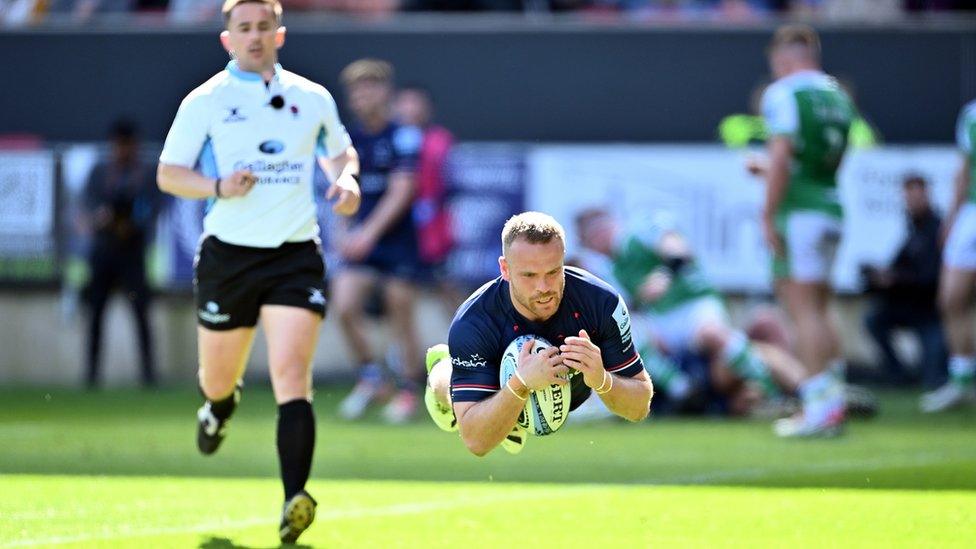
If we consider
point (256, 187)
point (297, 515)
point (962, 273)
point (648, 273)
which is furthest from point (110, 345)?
point (297, 515)

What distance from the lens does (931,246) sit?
15.4 metres

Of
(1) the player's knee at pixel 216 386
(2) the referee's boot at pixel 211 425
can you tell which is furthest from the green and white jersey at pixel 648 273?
(1) the player's knee at pixel 216 386

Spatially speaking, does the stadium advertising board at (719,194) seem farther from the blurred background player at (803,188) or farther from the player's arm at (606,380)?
the player's arm at (606,380)

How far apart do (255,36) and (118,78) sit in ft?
34.5

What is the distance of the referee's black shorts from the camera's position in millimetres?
7707

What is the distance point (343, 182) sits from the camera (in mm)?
7699

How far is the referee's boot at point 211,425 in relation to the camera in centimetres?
844

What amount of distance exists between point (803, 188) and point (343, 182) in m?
Result: 5.34

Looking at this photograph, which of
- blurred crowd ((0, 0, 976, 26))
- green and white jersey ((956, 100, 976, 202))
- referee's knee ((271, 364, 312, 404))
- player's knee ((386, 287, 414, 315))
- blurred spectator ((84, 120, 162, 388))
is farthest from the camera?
blurred crowd ((0, 0, 976, 26))

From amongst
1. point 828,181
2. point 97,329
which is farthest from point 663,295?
point 97,329

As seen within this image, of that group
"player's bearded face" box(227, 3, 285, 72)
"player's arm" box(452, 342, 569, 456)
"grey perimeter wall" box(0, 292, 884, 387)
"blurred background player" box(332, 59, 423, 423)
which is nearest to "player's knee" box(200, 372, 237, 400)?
"player's bearded face" box(227, 3, 285, 72)

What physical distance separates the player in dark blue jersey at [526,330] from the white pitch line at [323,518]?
4.03ft

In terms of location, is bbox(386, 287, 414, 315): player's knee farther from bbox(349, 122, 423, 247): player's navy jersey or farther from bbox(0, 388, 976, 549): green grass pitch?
bbox(0, 388, 976, 549): green grass pitch

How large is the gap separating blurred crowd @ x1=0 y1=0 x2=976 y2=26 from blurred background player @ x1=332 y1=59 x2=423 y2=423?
4.08 meters
